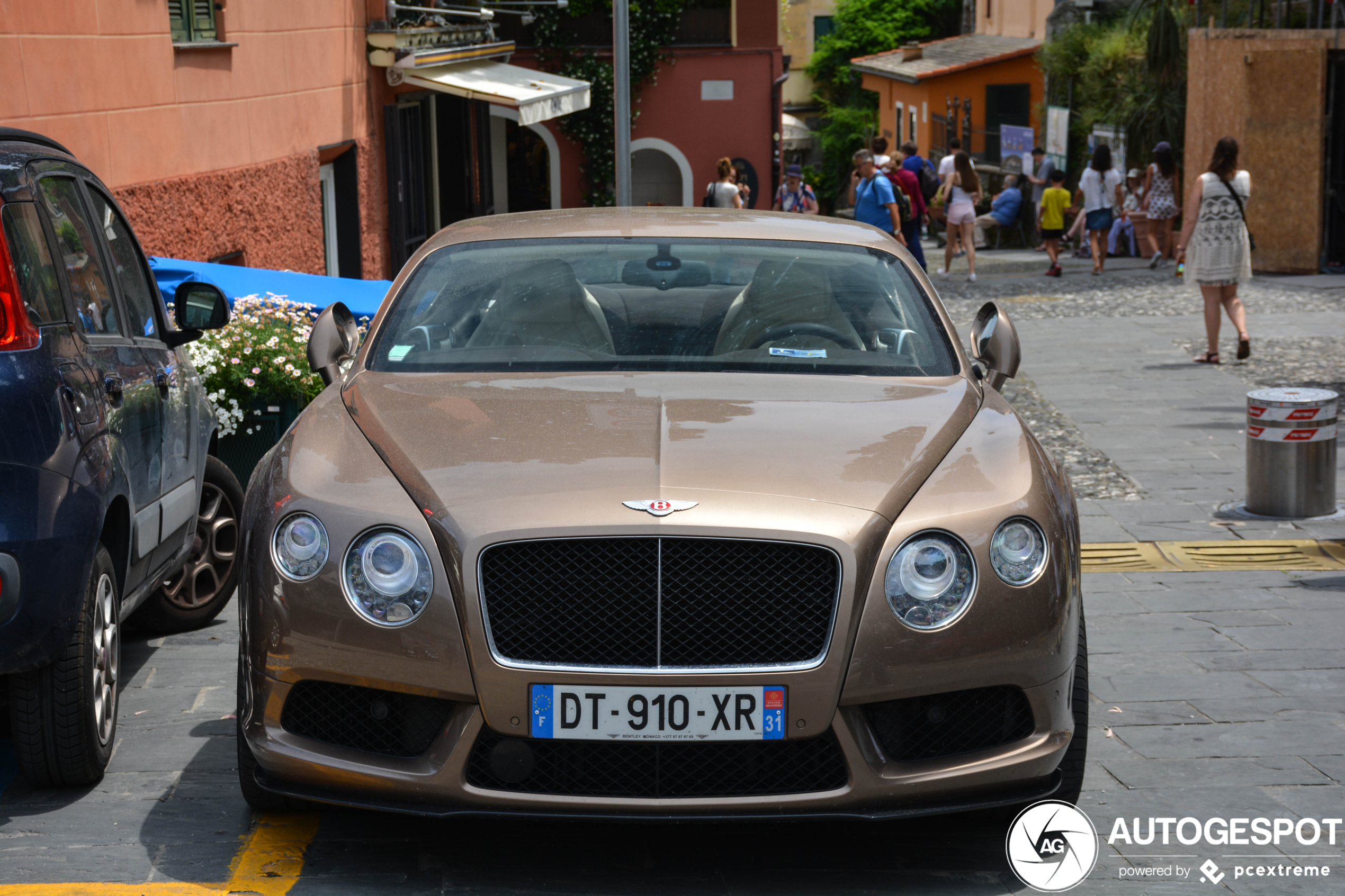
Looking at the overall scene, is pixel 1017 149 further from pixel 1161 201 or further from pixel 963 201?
pixel 963 201

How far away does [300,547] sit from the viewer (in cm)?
369

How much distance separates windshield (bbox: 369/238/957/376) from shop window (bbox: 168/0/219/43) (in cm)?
774

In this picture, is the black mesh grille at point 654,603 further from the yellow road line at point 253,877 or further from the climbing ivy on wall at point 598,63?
the climbing ivy on wall at point 598,63

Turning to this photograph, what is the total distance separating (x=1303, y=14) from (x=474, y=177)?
12.4 metres

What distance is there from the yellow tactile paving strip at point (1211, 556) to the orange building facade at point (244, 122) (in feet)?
20.9

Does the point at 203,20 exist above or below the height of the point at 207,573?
above

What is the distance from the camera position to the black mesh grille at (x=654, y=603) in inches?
139

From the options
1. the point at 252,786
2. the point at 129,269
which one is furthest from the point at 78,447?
the point at 129,269

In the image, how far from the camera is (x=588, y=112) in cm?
2841

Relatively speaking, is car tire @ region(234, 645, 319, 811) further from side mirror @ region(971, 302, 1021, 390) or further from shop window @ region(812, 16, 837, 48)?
shop window @ region(812, 16, 837, 48)

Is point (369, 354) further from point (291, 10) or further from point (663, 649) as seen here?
point (291, 10)

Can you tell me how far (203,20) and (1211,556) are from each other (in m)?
9.13

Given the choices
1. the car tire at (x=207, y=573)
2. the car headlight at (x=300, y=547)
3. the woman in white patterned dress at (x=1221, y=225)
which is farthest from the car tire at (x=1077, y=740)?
the woman in white patterned dress at (x=1221, y=225)

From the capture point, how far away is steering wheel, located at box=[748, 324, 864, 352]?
4.84 metres
